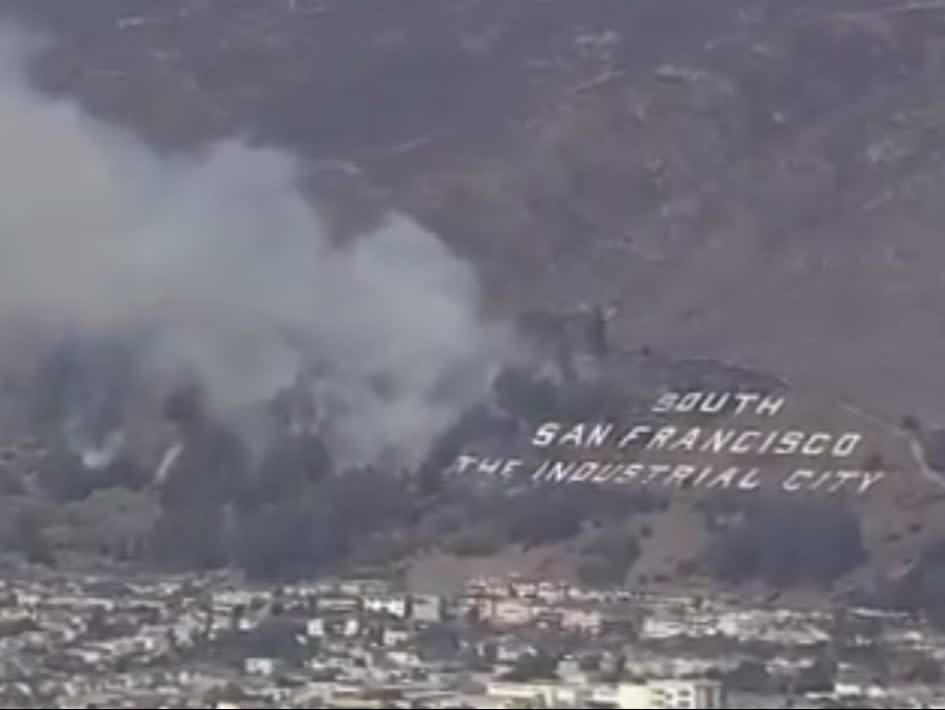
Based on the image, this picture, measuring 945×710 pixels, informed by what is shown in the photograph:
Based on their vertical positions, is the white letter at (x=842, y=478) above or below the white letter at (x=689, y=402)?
below

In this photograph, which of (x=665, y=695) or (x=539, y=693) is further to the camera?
(x=539, y=693)

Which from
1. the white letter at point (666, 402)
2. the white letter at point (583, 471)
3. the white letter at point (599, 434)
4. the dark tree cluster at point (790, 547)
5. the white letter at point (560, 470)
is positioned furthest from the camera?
the white letter at point (666, 402)

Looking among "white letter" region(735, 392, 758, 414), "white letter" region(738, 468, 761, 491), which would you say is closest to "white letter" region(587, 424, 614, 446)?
"white letter" region(735, 392, 758, 414)

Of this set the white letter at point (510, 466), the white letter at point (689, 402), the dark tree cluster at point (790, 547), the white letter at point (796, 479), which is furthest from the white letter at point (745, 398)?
the dark tree cluster at point (790, 547)

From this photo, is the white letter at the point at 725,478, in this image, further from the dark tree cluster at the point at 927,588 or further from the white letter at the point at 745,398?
the white letter at the point at 745,398

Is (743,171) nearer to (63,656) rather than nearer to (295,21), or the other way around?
(295,21)

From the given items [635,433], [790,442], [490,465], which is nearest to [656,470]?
[635,433]

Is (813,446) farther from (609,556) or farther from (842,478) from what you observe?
(609,556)
